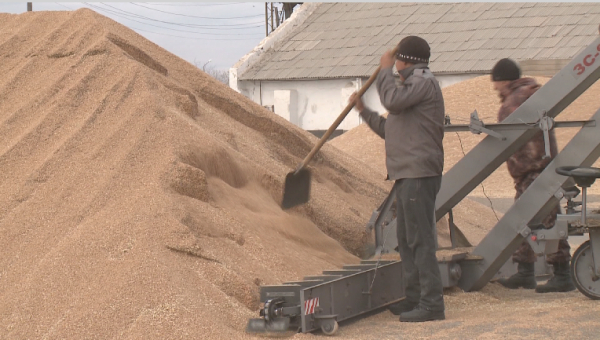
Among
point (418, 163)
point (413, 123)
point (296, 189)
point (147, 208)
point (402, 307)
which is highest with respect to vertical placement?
point (413, 123)

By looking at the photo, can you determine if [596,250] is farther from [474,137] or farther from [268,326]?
[474,137]

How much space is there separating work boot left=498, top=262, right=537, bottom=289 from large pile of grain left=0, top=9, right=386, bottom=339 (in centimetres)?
135

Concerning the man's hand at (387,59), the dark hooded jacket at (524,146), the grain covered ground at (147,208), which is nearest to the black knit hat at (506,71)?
the dark hooded jacket at (524,146)

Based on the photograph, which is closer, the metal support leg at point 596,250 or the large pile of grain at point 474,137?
the metal support leg at point 596,250

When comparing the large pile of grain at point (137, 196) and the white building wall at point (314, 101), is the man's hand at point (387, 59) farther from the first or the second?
the white building wall at point (314, 101)

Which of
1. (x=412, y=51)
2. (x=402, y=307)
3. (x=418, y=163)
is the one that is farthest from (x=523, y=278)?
(x=412, y=51)

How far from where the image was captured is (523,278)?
6918mm

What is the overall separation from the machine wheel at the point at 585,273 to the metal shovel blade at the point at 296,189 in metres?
2.35

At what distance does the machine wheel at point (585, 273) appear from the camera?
5.67m

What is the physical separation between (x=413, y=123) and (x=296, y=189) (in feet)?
6.27

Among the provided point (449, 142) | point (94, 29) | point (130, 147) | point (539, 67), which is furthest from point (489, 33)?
point (130, 147)

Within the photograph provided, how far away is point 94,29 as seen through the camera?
26.3ft

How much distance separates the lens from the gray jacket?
5.27 meters

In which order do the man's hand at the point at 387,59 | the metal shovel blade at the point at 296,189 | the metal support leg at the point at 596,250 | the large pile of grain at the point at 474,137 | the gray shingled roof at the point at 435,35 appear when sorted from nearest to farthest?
the man's hand at the point at 387,59 → the metal support leg at the point at 596,250 → the metal shovel blade at the point at 296,189 → the large pile of grain at the point at 474,137 → the gray shingled roof at the point at 435,35
